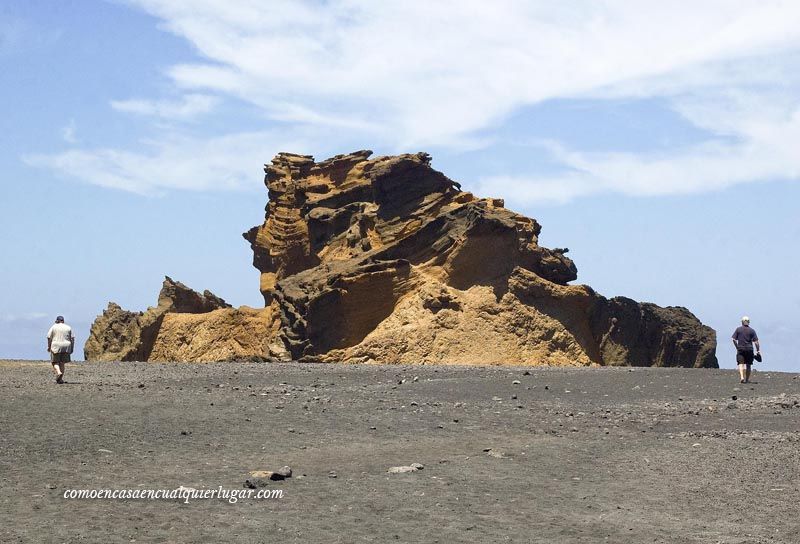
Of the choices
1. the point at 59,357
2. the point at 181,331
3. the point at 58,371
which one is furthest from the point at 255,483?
the point at 181,331

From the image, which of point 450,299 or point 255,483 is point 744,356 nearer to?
point 450,299

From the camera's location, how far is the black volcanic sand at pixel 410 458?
931 cm

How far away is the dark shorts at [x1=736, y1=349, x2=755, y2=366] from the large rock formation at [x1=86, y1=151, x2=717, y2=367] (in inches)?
285

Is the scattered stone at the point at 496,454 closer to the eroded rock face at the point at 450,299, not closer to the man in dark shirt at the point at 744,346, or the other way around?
the man in dark shirt at the point at 744,346

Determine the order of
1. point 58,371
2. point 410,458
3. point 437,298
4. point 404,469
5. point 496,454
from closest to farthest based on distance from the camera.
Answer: point 404,469 < point 410,458 < point 496,454 < point 58,371 < point 437,298

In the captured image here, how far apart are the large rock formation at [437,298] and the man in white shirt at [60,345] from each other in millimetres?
10086

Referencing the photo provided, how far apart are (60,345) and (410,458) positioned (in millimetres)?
10441

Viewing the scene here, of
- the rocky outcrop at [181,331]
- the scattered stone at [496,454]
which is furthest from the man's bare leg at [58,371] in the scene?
the rocky outcrop at [181,331]

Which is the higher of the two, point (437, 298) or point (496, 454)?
point (437, 298)

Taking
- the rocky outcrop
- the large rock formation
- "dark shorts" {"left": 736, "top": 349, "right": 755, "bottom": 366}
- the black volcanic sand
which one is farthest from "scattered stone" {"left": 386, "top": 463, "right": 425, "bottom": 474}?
the rocky outcrop

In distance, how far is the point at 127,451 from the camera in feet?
41.0

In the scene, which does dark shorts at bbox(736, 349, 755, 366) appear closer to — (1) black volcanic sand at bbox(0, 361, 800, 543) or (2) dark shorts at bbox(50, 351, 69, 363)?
(1) black volcanic sand at bbox(0, 361, 800, 543)

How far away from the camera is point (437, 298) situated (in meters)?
29.1

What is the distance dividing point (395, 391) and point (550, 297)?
11309 mm
